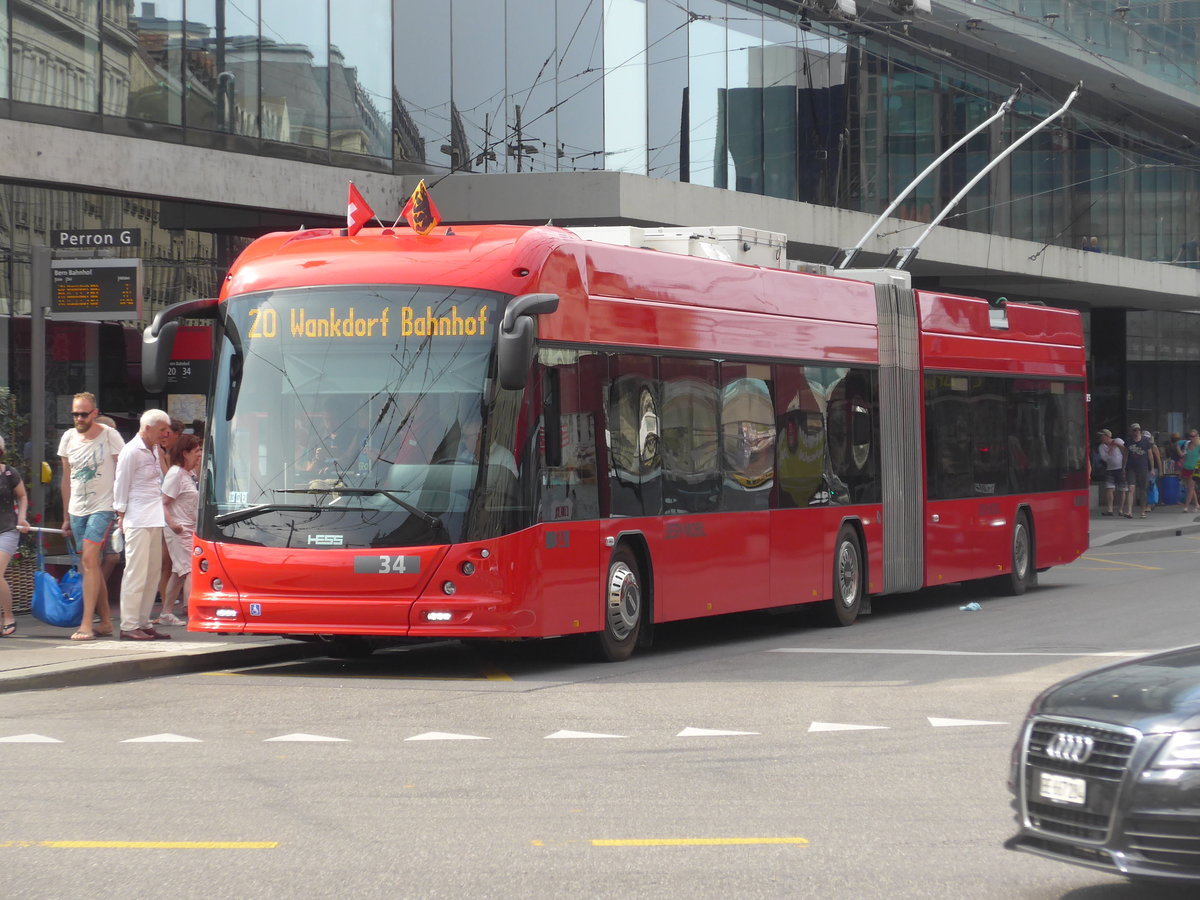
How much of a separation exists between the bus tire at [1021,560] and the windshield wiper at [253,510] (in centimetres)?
1069

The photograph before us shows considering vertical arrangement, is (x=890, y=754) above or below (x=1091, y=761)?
below

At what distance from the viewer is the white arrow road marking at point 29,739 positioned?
31.1 ft

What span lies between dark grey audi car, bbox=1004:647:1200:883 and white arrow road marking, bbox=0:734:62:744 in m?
5.63

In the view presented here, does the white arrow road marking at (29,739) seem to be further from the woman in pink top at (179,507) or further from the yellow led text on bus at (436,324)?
the woman in pink top at (179,507)

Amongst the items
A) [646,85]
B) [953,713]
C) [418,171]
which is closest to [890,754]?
[953,713]

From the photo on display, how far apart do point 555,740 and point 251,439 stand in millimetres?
4013

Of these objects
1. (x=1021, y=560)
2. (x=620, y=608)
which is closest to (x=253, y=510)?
(x=620, y=608)

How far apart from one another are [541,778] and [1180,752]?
3.73 metres

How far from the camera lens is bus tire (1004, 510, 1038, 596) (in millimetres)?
20703

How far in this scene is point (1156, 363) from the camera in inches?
2138

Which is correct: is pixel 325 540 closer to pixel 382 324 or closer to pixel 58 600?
pixel 382 324

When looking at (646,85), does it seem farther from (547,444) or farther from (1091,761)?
(1091,761)

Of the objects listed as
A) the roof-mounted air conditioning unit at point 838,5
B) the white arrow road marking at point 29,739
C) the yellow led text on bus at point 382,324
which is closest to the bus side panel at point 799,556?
the yellow led text on bus at point 382,324

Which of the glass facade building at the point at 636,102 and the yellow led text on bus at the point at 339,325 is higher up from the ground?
the glass facade building at the point at 636,102
